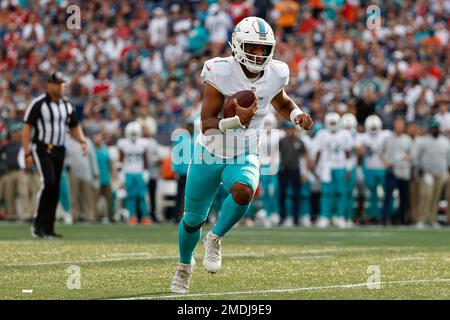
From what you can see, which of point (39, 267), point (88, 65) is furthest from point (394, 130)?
point (39, 267)

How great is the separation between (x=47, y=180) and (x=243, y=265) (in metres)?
3.69

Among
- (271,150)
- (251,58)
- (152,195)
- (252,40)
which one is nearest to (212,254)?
(251,58)

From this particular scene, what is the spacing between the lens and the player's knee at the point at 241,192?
677cm

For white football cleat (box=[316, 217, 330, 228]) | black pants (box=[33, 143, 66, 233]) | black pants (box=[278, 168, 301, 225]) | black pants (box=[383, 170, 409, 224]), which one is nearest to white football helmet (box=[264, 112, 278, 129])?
black pants (box=[278, 168, 301, 225])

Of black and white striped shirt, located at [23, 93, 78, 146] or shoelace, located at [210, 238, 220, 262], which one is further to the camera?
black and white striped shirt, located at [23, 93, 78, 146]

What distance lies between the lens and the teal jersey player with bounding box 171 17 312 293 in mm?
6871

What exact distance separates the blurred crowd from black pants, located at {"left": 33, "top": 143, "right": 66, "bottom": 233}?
5044 mm

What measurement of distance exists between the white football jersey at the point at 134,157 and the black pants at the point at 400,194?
376cm

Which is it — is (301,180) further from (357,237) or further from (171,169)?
(357,237)

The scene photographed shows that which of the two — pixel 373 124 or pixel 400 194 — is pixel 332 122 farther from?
pixel 400 194

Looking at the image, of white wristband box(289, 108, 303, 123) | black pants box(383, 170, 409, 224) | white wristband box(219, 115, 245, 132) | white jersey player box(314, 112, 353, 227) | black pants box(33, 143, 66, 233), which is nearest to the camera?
white wristband box(219, 115, 245, 132)

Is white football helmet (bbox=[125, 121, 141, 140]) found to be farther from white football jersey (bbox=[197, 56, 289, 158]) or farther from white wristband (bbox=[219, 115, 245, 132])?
white wristband (bbox=[219, 115, 245, 132])

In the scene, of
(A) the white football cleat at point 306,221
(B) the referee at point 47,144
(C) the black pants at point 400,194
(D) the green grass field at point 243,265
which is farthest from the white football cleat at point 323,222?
(B) the referee at point 47,144

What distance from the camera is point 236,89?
702 centimetres
